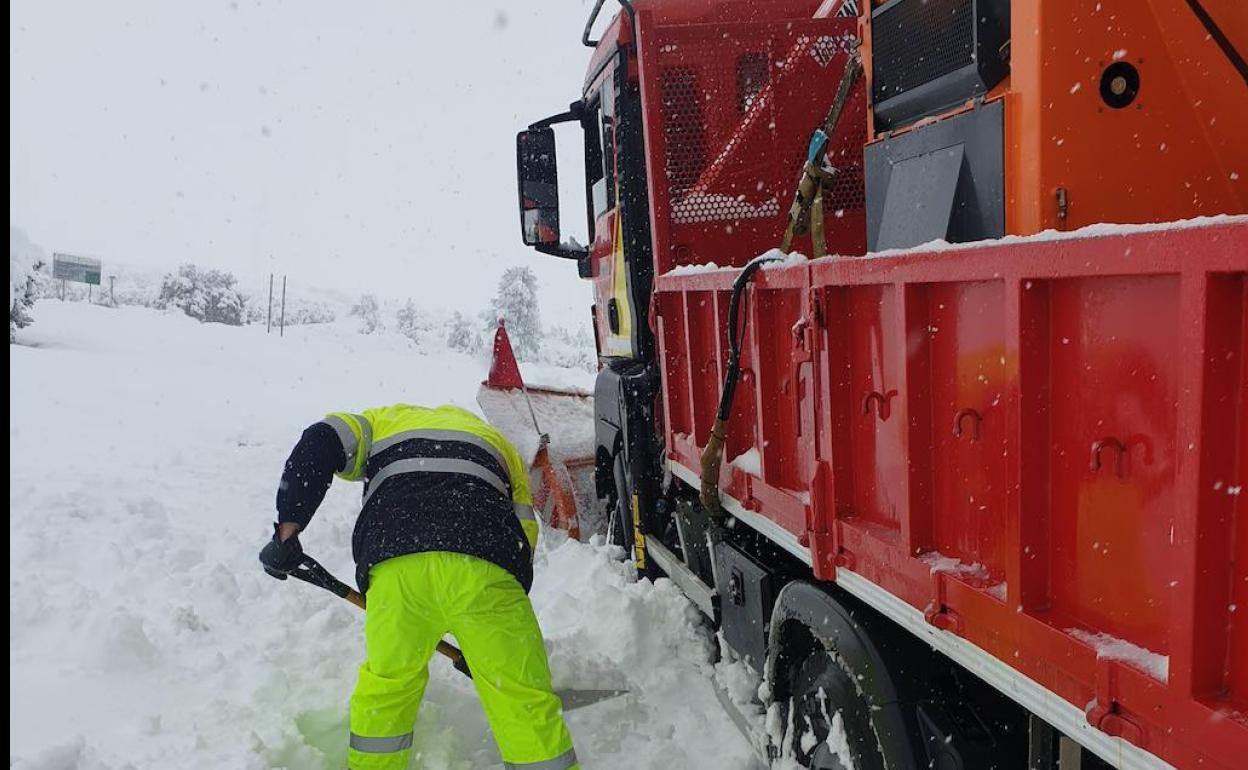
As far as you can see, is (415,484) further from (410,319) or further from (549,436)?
(410,319)

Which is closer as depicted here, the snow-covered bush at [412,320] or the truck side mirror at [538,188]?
the truck side mirror at [538,188]

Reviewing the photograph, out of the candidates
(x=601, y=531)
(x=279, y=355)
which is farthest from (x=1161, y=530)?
(x=279, y=355)

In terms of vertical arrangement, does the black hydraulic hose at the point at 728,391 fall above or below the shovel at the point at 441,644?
above

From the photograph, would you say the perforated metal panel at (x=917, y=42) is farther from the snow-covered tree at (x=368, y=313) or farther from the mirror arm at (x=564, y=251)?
the snow-covered tree at (x=368, y=313)

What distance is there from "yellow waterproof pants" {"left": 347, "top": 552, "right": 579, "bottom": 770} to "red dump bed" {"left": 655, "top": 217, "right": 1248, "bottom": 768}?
0.99 meters

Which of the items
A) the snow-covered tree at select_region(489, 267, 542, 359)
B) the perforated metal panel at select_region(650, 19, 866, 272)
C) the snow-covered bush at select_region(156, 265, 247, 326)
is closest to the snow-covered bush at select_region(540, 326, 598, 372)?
the snow-covered tree at select_region(489, 267, 542, 359)

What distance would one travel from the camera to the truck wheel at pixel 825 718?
231 centimetres

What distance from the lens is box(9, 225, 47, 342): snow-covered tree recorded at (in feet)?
61.1

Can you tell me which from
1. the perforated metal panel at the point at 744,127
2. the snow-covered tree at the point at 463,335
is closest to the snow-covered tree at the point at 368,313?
the snow-covered tree at the point at 463,335

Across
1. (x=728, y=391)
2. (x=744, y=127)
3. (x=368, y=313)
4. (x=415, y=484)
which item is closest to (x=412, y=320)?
(x=368, y=313)

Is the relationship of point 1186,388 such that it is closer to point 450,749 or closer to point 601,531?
point 450,749

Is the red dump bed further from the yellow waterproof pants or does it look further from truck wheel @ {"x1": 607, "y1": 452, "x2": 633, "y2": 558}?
truck wheel @ {"x1": 607, "y1": 452, "x2": 633, "y2": 558}

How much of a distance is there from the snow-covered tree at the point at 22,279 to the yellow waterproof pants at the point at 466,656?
19.0 metres

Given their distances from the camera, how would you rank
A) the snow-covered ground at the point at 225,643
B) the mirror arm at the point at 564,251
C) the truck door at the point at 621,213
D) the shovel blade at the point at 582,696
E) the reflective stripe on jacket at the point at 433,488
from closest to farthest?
the reflective stripe on jacket at the point at 433,488 < the snow-covered ground at the point at 225,643 < the shovel blade at the point at 582,696 < the truck door at the point at 621,213 < the mirror arm at the point at 564,251
